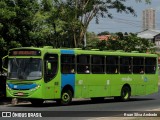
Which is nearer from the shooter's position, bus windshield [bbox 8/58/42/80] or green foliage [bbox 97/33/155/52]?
bus windshield [bbox 8/58/42/80]

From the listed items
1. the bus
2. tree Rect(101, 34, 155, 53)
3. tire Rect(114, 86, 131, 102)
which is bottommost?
tire Rect(114, 86, 131, 102)

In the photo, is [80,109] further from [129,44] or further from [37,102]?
[129,44]

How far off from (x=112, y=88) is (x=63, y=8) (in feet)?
33.0

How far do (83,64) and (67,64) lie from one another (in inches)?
46.6

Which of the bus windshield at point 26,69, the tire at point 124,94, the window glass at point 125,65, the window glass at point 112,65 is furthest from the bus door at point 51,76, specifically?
the tire at point 124,94

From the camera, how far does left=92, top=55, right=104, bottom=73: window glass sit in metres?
25.8

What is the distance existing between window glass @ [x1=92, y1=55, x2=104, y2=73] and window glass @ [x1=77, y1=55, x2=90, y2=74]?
1.51ft

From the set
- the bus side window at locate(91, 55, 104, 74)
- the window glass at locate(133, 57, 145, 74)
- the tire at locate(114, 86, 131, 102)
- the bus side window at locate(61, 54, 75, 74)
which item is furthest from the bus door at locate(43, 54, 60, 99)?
the window glass at locate(133, 57, 145, 74)

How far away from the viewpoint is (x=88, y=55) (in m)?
25.4

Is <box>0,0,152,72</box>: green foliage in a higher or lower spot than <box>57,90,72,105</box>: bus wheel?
higher

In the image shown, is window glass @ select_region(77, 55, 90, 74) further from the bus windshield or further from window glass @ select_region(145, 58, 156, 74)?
window glass @ select_region(145, 58, 156, 74)

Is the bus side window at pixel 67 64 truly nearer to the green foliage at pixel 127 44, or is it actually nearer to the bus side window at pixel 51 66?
the bus side window at pixel 51 66

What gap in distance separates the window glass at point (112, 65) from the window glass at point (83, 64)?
1594 mm

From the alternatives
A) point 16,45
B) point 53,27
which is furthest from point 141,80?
point 53,27
